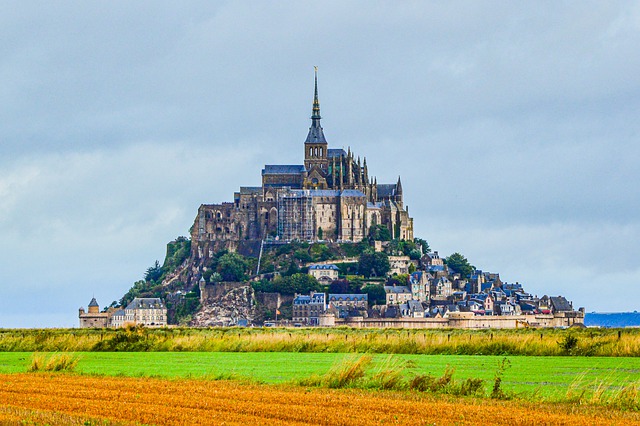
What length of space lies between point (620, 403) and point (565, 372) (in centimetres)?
747

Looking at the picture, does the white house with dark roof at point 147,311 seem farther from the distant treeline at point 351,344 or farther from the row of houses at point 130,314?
the distant treeline at point 351,344

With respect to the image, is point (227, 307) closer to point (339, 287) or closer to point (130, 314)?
point (130, 314)

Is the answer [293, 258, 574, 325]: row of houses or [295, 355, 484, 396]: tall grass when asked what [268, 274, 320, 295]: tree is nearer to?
[293, 258, 574, 325]: row of houses

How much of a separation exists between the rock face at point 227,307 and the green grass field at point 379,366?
98298 millimetres

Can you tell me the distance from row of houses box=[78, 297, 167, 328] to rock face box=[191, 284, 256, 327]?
4.38m

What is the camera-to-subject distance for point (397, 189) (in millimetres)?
162250

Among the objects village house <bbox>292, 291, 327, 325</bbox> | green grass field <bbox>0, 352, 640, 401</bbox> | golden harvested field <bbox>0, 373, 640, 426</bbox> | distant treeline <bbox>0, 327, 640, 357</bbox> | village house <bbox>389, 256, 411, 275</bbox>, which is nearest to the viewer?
golden harvested field <bbox>0, 373, 640, 426</bbox>

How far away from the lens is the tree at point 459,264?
156 meters

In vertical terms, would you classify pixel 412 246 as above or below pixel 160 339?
above

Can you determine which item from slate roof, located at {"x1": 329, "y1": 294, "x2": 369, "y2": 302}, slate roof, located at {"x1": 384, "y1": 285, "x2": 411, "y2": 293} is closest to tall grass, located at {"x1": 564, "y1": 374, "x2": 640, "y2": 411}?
slate roof, located at {"x1": 329, "y1": 294, "x2": 369, "y2": 302}

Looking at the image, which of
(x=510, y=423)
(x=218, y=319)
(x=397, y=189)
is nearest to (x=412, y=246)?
(x=397, y=189)

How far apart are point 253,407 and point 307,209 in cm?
12879

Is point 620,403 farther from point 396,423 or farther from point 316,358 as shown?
point 316,358

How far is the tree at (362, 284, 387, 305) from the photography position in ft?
452
